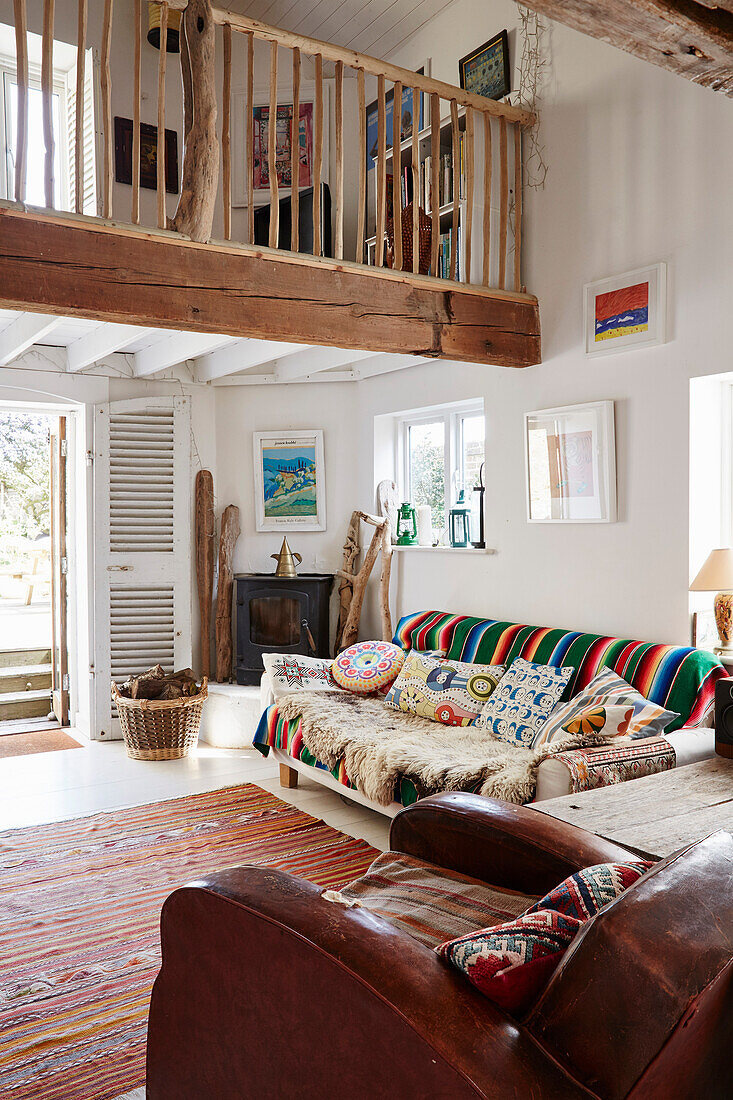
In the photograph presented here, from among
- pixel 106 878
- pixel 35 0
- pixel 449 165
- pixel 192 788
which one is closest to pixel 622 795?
pixel 106 878

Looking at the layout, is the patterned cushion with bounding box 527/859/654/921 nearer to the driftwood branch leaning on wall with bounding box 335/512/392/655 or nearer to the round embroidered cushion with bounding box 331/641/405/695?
the round embroidered cushion with bounding box 331/641/405/695

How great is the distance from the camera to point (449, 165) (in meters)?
4.53

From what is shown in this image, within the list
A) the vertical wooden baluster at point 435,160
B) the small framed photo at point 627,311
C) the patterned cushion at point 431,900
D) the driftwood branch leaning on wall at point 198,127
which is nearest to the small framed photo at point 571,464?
the small framed photo at point 627,311

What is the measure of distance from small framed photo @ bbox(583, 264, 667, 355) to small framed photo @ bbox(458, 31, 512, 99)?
4.21 ft

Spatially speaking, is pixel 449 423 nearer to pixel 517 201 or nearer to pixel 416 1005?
pixel 517 201

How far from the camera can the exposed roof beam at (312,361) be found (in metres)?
4.83

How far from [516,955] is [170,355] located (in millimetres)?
4319

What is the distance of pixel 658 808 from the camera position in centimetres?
228

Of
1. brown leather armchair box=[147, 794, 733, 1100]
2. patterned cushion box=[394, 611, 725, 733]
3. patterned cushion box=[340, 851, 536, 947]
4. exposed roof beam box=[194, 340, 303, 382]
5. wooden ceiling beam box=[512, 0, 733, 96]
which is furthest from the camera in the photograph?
exposed roof beam box=[194, 340, 303, 382]

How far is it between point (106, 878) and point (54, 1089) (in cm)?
117

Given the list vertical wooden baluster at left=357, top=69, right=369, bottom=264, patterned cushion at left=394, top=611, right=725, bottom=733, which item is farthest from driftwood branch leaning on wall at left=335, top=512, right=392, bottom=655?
vertical wooden baluster at left=357, top=69, right=369, bottom=264

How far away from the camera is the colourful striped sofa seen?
2748mm

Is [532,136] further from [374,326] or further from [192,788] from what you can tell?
[192,788]

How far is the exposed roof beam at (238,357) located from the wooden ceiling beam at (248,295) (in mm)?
955
